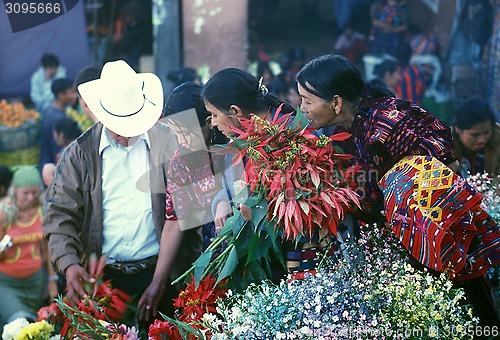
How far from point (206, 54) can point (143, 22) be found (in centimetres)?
120

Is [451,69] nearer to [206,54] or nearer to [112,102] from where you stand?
[206,54]

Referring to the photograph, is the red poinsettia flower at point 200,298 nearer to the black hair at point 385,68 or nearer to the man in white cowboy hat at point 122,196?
the man in white cowboy hat at point 122,196

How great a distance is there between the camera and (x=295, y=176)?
263 cm

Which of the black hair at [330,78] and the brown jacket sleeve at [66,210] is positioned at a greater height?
the black hair at [330,78]

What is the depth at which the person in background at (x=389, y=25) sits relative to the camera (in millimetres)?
8188

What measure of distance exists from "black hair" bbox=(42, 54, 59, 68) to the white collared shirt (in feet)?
10.8

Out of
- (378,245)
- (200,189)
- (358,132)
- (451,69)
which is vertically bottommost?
(451,69)

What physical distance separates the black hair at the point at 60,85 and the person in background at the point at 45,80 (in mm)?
414

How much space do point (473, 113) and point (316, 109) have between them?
1.62 metres

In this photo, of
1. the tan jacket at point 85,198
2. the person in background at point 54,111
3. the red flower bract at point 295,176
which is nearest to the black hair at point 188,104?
the tan jacket at point 85,198

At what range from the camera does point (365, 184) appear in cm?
289

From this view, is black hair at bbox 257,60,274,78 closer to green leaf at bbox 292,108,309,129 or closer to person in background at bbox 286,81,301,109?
person in background at bbox 286,81,301,109

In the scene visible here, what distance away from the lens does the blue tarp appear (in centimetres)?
596

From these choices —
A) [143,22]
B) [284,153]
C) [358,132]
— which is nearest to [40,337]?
[284,153]
